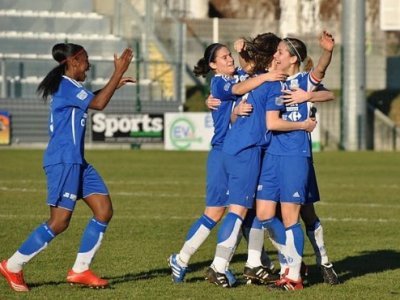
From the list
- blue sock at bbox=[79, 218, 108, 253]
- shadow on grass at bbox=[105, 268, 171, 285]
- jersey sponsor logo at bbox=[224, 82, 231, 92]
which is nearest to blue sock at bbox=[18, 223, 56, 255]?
blue sock at bbox=[79, 218, 108, 253]

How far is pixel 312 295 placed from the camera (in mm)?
9414

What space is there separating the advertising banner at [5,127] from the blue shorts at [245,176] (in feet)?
80.8

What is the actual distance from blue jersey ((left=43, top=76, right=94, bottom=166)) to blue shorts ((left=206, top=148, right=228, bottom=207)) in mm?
1155

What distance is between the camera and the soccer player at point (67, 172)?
945cm

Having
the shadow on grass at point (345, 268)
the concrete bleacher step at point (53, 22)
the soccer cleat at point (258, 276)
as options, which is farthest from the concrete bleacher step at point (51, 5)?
the soccer cleat at point (258, 276)

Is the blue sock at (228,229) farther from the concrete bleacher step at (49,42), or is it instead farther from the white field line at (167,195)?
the concrete bleacher step at (49,42)

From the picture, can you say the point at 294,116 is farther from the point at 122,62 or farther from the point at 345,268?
the point at 345,268

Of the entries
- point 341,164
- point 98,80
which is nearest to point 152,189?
point 341,164

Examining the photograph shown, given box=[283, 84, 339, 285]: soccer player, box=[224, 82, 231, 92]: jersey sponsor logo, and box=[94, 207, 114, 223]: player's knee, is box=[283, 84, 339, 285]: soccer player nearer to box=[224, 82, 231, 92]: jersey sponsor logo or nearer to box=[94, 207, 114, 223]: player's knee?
box=[224, 82, 231, 92]: jersey sponsor logo

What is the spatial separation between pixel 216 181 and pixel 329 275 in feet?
3.96

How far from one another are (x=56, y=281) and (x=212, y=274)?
4.32ft

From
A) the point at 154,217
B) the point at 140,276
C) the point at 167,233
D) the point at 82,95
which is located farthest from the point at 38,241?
the point at 154,217

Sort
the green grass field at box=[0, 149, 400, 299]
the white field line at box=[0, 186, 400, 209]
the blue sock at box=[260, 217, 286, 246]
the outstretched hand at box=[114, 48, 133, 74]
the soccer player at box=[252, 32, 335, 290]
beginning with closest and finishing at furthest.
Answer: the outstretched hand at box=[114, 48, 133, 74] < the soccer player at box=[252, 32, 335, 290] < the green grass field at box=[0, 149, 400, 299] < the blue sock at box=[260, 217, 286, 246] < the white field line at box=[0, 186, 400, 209]

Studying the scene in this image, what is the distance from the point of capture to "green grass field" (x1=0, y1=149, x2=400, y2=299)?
31.7 ft
